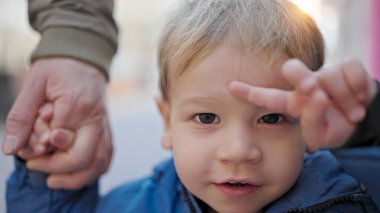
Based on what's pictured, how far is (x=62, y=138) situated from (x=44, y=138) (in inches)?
1.4

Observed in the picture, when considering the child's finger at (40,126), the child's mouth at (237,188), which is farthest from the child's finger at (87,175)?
the child's mouth at (237,188)

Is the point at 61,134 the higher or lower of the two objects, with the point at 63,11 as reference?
lower

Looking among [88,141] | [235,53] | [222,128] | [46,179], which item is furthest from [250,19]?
[46,179]

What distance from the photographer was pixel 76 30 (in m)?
1.11

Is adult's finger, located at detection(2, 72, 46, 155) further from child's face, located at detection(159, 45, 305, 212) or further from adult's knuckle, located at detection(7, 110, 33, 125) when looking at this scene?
child's face, located at detection(159, 45, 305, 212)

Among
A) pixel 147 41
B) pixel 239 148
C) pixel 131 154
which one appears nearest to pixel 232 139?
pixel 239 148

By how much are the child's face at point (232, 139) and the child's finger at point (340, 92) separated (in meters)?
0.18

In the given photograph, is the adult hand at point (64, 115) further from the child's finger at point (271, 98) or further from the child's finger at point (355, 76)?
the child's finger at point (355, 76)

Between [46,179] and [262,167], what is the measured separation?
52cm

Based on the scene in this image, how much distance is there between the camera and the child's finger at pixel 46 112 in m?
1.02

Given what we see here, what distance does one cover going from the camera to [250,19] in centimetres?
81

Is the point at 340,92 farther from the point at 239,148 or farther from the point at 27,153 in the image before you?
the point at 27,153

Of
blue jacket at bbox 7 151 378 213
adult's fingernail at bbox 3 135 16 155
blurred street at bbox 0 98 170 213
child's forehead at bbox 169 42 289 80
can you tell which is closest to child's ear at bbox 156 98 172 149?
blue jacket at bbox 7 151 378 213

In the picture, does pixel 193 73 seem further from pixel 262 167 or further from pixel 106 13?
pixel 106 13
